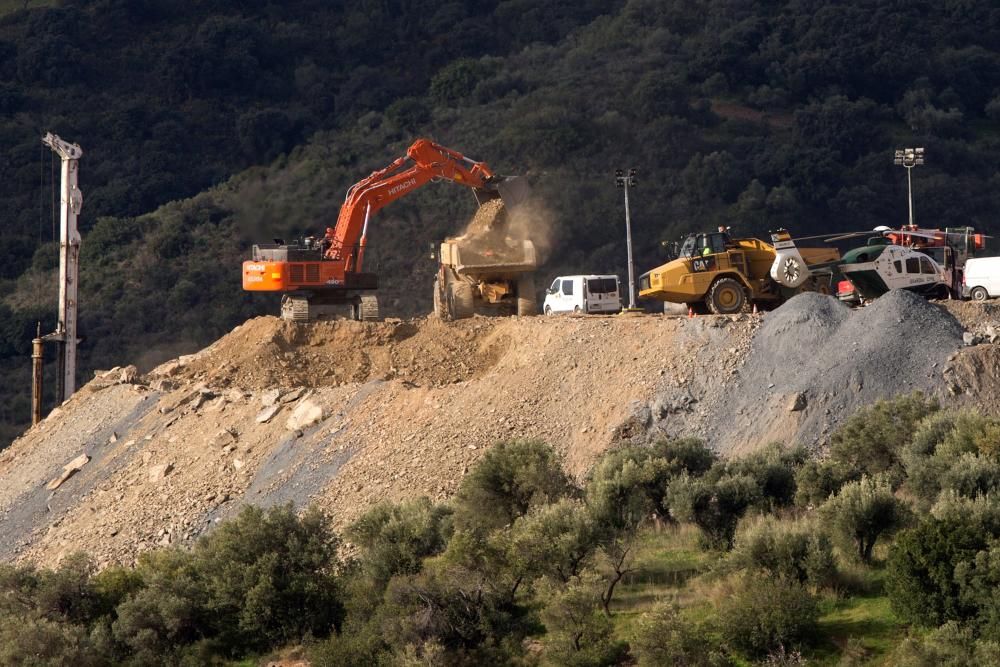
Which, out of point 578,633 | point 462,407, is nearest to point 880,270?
point 462,407

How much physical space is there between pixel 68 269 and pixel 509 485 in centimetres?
1648

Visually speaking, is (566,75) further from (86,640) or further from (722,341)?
(86,640)

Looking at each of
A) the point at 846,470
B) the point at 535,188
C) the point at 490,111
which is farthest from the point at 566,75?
the point at 846,470

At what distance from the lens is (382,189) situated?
124 feet

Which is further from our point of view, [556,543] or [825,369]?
[825,369]

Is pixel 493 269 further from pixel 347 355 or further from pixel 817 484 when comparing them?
pixel 817 484

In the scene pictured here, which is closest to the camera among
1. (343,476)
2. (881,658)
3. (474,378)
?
(881,658)

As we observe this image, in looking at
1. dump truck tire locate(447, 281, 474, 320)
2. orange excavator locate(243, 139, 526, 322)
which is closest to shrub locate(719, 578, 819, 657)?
dump truck tire locate(447, 281, 474, 320)

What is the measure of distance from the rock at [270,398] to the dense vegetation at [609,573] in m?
6.39

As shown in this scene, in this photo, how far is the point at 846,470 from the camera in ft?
80.7

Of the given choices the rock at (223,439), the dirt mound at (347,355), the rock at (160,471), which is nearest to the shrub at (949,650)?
the dirt mound at (347,355)

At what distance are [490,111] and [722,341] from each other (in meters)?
55.1

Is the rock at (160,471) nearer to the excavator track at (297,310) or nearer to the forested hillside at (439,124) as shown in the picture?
the excavator track at (297,310)

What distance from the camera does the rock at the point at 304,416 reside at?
3103 centimetres
